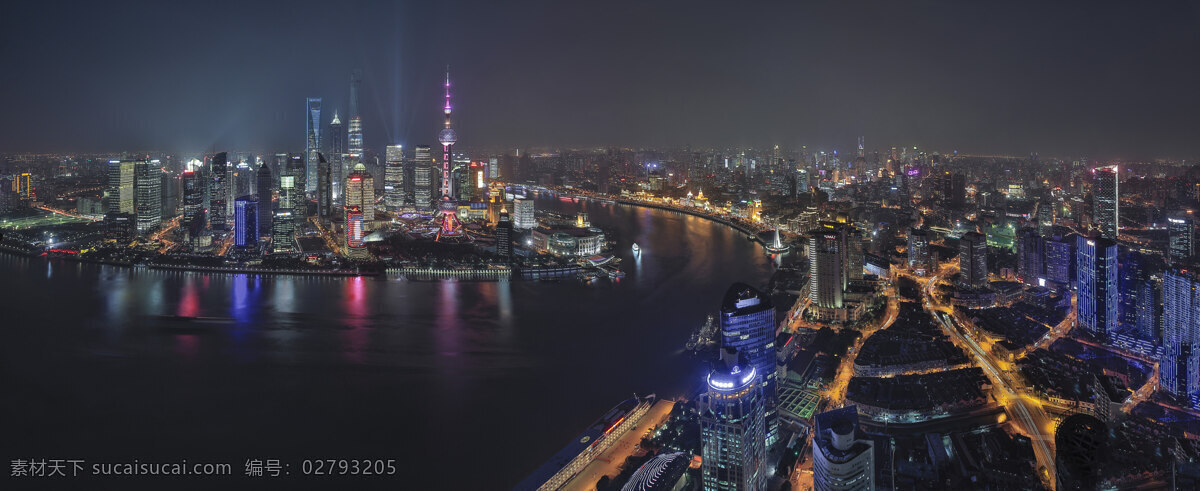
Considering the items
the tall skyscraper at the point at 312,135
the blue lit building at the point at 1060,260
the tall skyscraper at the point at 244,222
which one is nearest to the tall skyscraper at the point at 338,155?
the tall skyscraper at the point at 312,135

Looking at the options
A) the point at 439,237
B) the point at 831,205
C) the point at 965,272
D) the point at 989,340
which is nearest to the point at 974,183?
the point at 831,205

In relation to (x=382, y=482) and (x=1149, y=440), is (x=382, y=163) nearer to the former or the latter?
(x=382, y=482)

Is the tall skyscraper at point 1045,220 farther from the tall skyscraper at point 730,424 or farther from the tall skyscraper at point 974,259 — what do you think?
the tall skyscraper at point 730,424

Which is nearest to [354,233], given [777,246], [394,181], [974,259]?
[394,181]

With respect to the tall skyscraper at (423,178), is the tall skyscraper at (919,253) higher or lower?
lower

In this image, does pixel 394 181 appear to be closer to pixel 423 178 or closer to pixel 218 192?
pixel 423 178

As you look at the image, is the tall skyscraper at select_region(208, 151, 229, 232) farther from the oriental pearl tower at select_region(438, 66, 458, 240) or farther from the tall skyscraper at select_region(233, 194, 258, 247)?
the oriental pearl tower at select_region(438, 66, 458, 240)
